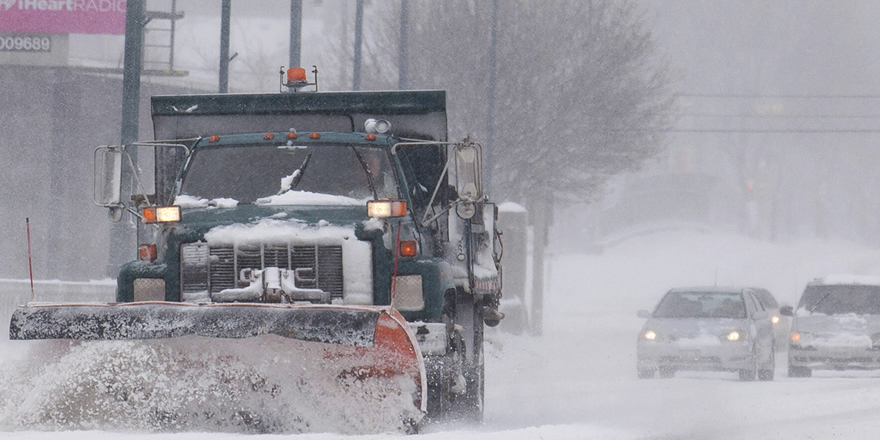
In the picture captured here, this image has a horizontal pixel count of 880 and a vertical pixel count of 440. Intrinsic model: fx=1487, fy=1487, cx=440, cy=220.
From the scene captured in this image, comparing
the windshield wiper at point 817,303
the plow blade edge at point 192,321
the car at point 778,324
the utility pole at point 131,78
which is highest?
the utility pole at point 131,78

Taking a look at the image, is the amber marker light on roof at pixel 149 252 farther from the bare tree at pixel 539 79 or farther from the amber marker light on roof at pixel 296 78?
the bare tree at pixel 539 79

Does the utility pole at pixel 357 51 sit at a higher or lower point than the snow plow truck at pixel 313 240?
higher

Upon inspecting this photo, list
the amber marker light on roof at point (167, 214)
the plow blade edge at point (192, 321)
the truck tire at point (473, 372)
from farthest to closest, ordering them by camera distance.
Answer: the truck tire at point (473, 372) < the amber marker light on roof at point (167, 214) < the plow blade edge at point (192, 321)

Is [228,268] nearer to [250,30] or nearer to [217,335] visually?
[217,335]

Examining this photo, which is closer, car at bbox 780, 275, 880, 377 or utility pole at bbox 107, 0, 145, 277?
utility pole at bbox 107, 0, 145, 277

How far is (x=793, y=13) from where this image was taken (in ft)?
300

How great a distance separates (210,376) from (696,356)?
482 inches

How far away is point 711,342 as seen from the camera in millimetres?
20125

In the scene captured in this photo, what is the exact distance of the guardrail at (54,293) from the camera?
20781mm

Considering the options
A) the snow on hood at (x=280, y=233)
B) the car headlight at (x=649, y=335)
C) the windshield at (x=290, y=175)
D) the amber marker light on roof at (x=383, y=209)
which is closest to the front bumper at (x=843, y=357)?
the car headlight at (x=649, y=335)

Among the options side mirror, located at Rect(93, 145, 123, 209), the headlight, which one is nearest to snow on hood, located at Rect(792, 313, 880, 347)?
the headlight

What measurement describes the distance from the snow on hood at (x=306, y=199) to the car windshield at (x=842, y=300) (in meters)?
13.6

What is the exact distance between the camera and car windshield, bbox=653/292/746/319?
2102 centimetres

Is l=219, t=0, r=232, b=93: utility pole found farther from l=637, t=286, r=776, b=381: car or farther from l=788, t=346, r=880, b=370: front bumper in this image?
l=788, t=346, r=880, b=370: front bumper
